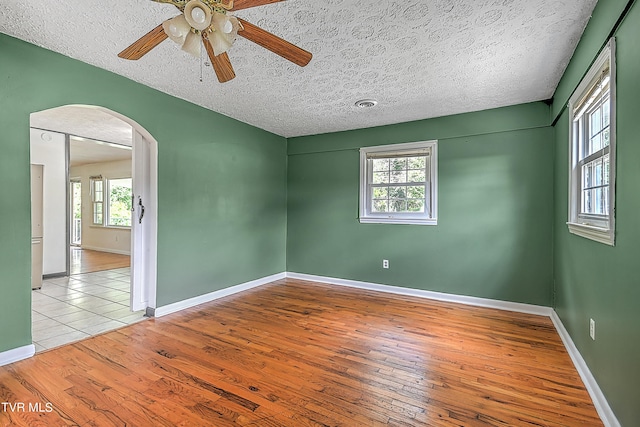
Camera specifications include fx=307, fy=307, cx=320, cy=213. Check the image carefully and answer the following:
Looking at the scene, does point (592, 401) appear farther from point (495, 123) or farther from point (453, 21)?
point (495, 123)

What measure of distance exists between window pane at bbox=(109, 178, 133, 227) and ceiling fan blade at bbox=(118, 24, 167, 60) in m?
7.26

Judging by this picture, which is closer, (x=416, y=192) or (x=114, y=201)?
(x=416, y=192)

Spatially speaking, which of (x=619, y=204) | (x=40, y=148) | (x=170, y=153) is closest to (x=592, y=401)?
(x=619, y=204)

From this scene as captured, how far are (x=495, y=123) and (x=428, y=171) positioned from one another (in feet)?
3.06

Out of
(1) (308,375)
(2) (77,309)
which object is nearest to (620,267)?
(1) (308,375)

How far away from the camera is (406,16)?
1.96 m

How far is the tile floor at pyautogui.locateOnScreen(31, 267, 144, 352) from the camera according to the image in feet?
9.19

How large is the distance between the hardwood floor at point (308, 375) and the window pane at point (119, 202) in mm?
6076

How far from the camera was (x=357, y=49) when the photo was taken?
7.74 feet

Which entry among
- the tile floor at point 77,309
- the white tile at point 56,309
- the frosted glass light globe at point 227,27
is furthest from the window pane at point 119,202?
the frosted glass light globe at point 227,27

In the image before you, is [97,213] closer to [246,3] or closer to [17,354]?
[17,354]

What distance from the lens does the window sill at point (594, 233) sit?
1657 mm

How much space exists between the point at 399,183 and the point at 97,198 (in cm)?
839

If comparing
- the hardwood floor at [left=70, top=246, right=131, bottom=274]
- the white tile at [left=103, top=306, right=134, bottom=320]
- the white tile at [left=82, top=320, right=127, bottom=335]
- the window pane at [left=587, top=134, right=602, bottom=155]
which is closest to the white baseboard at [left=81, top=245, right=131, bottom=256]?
the hardwood floor at [left=70, top=246, right=131, bottom=274]
